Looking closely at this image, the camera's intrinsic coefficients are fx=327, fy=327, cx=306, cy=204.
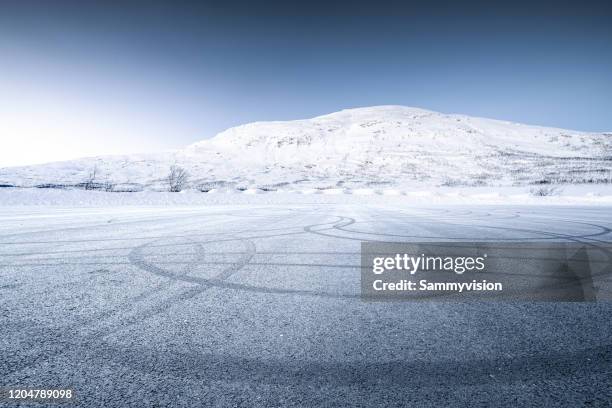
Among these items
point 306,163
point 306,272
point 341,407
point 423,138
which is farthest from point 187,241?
point 423,138

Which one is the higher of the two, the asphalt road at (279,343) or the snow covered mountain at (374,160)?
the snow covered mountain at (374,160)

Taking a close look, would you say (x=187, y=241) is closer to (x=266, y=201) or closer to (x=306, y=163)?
(x=266, y=201)

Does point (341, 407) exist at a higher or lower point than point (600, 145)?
lower

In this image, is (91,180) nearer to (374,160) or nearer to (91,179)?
(91,179)

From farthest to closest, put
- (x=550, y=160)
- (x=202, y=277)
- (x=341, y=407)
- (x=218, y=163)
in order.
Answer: (x=218, y=163), (x=550, y=160), (x=202, y=277), (x=341, y=407)

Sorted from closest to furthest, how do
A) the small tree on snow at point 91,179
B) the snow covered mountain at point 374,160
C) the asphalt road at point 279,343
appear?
the asphalt road at point 279,343
the small tree on snow at point 91,179
the snow covered mountain at point 374,160

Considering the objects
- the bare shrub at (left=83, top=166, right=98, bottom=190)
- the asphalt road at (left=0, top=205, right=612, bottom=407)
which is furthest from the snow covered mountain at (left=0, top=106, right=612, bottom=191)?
the asphalt road at (left=0, top=205, right=612, bottom=407)

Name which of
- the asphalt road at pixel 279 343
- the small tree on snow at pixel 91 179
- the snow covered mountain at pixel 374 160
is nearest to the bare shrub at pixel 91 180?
the small tree on snow at pixel 91 179

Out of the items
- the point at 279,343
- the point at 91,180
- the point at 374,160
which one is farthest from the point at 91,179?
the point at 279,343

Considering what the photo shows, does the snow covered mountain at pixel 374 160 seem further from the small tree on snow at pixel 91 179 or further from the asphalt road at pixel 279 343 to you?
→ the asphalt road at pixel 279 343
